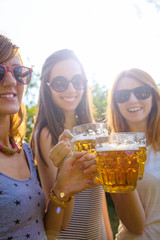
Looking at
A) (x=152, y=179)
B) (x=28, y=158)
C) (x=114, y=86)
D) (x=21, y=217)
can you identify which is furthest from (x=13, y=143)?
(x=114, y=86)

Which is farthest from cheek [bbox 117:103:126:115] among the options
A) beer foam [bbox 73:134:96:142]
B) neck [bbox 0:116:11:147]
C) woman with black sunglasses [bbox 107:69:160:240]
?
neck [bbox 0:116:11:147]

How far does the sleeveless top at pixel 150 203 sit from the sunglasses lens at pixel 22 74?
4.69 feet

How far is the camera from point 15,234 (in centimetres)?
138

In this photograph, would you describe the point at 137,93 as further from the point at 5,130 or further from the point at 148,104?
the point at 5,130

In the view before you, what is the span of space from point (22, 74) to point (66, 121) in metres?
0.99

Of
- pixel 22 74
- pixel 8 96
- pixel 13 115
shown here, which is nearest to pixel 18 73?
pixel 22 74

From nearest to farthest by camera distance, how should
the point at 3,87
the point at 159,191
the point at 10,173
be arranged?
the point at 10,173
the point at 3,87
the point at 159,191

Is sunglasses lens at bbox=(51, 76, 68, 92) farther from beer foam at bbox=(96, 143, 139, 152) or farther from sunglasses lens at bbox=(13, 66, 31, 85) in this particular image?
beer foam at bbox=(96, 143, 139, 152)

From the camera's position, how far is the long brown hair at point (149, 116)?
2.73 m

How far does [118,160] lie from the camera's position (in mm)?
1248

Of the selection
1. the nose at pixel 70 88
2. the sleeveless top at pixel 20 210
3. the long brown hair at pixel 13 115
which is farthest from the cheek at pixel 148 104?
the sleeveless top at pixel 20 210

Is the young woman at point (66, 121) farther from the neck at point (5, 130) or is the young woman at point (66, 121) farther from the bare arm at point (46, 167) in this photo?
the neck at point (5, 130)

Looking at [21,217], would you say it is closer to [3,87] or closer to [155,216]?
[3,87]

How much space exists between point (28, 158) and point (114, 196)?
0.84m
